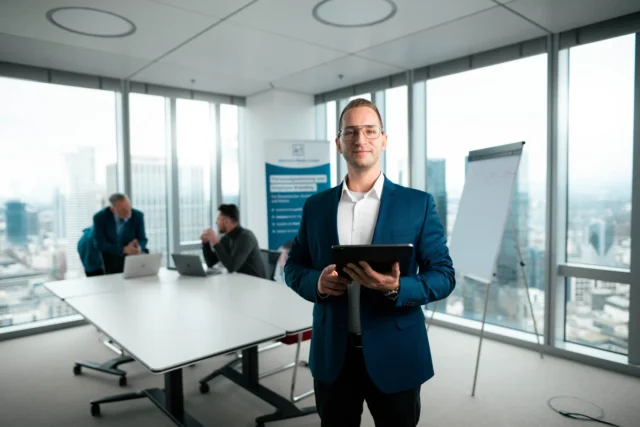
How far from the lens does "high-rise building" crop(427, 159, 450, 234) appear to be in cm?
482

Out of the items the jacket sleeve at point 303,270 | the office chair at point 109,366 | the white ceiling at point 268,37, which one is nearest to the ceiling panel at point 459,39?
the white ceiling at point 268,37

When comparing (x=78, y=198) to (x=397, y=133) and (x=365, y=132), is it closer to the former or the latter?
(x=397, y=133)

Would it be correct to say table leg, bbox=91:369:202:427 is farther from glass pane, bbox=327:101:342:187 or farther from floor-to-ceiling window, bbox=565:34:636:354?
glass pane, bbox=327:101:342:187

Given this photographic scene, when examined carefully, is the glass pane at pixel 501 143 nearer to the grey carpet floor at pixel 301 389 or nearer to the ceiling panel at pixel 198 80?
the grey carpet floor at pixel 301 389

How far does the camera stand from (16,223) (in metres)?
4.60

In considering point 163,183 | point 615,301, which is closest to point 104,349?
point 163,183

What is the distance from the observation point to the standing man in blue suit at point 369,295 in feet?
4.43

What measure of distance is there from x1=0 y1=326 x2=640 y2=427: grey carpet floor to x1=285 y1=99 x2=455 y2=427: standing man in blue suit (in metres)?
1.51

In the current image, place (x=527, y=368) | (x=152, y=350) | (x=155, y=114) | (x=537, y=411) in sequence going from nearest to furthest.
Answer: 1. (x=152, y=350)
2. (x=537, y=411)
3. (x=527, y=368)
4. (x=155, y=114)

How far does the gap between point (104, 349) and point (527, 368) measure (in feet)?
12.5

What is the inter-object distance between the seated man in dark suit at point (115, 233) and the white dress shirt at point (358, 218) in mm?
3208

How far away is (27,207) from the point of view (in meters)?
4.65

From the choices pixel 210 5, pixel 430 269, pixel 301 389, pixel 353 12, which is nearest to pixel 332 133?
pixel 353 12

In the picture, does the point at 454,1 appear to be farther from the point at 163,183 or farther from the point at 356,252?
the point at 163,183
